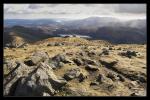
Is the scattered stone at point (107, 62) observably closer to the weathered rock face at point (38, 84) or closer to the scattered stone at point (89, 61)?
the scattered stone at point (89, 61)

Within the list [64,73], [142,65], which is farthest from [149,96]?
[142,65]

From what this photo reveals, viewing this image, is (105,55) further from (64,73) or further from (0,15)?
(0,15)

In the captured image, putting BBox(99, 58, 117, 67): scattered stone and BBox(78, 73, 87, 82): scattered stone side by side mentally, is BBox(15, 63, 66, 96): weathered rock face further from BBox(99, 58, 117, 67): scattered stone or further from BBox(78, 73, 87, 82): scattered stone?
BBox(99, 58, 117, 67): scattered stone

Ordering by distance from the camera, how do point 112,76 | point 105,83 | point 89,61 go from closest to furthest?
point 105,83
point 112,76
point 89,61

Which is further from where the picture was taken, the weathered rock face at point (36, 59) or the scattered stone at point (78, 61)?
the scattered stone at point (78, 61)

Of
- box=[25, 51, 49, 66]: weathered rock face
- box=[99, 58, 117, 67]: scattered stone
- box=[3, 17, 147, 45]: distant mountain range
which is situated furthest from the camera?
box=[3, 17, 147, 45]: distant mountain range

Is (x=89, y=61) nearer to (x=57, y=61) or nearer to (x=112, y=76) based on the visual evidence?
(x=57, y=61)

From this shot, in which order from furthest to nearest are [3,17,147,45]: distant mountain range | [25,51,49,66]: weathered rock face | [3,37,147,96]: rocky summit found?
[3,17,147,45]: distant mountain range
[25,51,49,66]: weathered rock face
[3,37,147,96]: rocky summit

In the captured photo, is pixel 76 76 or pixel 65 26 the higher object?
pixel 65 26

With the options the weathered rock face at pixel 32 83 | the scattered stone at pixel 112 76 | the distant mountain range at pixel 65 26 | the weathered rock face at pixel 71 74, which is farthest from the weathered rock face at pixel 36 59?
the scattered stone at pixel 112 76

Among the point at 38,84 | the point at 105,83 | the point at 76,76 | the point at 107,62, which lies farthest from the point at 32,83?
the point at 107,62

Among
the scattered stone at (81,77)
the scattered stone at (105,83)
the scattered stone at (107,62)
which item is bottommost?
the scattered stone at (105,83)

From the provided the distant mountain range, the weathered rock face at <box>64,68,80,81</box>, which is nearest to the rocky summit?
the weathered rock face at <box>64,68,80,81</box>

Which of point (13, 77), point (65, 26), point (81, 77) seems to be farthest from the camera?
point (65, 26)
